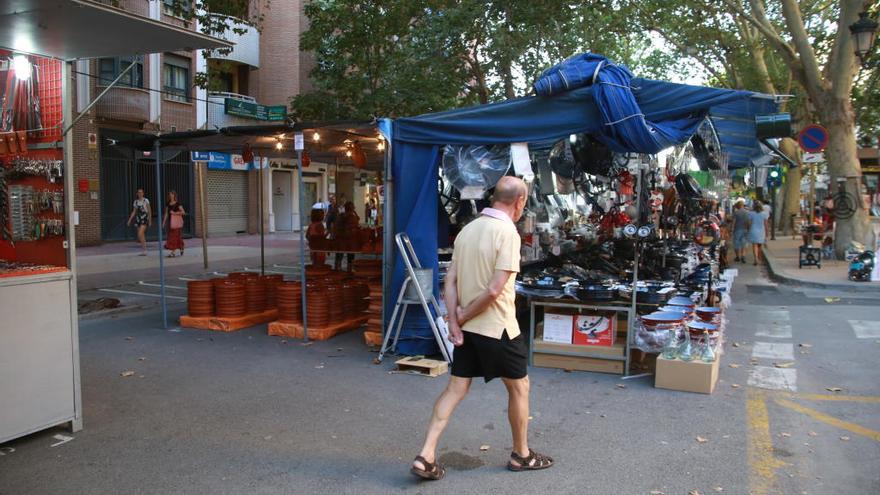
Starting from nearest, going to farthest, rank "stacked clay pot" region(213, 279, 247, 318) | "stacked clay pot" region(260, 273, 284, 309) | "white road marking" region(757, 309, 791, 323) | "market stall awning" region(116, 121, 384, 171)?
"market stall awning" region(116, 121, 384, 171) < "stacked clay pot" region(213, 279, 247, 318) < "stacked clay pot" region(260, 273, 284, 309) < "white road marking" region(757, 309, 791, 323)

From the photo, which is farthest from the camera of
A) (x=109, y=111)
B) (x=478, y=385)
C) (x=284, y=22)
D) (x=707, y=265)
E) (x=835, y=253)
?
(x=284, y=22)

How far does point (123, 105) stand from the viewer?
800 inches

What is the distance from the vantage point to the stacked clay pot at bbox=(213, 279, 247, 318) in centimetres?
840

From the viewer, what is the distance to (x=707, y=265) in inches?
365

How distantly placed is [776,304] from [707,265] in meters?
2.77

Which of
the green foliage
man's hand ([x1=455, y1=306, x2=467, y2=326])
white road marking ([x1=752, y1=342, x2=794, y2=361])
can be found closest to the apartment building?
the green foliage

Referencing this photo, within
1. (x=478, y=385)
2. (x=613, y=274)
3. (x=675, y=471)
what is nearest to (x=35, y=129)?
(x=478, y=385)

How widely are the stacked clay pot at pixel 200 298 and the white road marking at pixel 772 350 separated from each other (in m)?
6.63

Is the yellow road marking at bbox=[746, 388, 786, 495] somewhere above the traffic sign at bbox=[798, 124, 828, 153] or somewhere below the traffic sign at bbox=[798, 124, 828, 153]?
below

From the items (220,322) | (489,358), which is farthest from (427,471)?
(220,322)

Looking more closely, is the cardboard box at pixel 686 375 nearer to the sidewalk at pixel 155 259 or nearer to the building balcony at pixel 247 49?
the sidewalk at pixel 155 259

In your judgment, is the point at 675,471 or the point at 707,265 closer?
the point at 675,471

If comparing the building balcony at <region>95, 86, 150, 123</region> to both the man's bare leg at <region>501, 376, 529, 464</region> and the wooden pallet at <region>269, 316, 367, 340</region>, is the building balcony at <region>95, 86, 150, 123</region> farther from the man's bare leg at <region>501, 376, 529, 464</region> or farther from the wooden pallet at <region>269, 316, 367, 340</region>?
the man's bare leg at <region>501, 376, 529, 464</region>

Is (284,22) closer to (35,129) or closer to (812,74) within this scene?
(812,74)
